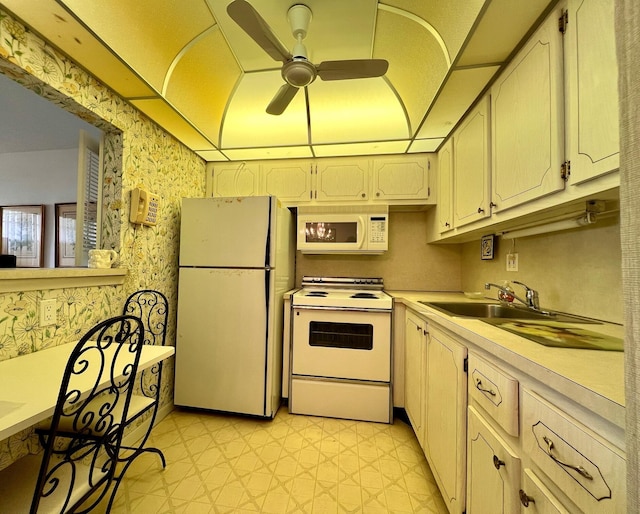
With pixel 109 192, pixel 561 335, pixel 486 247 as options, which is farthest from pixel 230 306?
pixel 486 247

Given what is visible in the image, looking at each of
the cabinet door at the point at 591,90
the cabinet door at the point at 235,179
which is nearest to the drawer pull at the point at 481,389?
the cabinet door at the point at 591,90

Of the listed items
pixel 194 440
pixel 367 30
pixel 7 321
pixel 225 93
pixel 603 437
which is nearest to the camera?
pixel 603 437

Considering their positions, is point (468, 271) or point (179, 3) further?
point (468, 271)

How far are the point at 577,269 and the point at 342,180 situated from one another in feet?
5.95

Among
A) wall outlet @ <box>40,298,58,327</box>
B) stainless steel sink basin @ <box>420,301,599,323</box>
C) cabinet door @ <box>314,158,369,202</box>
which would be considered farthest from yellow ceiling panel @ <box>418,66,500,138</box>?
wall outlet @ <box>40,298,58,327</box>

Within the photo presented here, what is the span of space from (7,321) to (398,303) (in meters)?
2.26

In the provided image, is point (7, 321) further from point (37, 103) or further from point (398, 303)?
point (398, 303)

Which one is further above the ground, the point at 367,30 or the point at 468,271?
the point at 367,30

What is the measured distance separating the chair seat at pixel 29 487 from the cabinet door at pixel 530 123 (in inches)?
79.9

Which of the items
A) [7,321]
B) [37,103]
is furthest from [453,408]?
[37,103]

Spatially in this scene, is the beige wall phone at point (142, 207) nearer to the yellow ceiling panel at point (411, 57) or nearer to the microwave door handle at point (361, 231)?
the microwave door handle at point (361, 231)

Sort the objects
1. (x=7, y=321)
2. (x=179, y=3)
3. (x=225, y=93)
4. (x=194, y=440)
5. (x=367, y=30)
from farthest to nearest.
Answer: (x=225, y=93), (x=194, y=440), (x=367, y=30), (x=179, y=3), (x=7, y=321)

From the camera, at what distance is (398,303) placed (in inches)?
85.0

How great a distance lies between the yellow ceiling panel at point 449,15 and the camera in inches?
47.9
